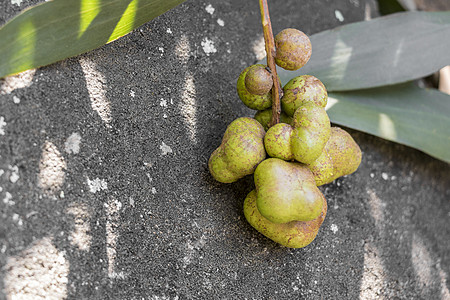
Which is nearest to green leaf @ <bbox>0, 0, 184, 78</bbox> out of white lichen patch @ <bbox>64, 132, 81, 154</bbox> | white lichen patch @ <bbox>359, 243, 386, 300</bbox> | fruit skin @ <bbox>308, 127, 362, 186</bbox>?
white lichen patch @ <bbox>64, 132, 81, 154</bbox>

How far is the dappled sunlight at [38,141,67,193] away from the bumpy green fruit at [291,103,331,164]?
1.04 feet

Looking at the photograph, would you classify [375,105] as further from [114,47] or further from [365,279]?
[114,47]

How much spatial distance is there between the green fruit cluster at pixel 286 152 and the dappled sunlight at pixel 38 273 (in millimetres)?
249

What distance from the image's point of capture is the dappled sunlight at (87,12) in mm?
626

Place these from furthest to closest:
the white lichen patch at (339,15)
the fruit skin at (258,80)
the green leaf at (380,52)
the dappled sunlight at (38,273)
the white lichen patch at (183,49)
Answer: the white lichen patch at (339,15) < the green leaf at (380,52) < the white lichen patch at (183,49) < the fruit skin at (258,80) < the dappled sunlight at (38,273)

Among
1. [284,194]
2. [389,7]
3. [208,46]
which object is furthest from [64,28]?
[389,7]

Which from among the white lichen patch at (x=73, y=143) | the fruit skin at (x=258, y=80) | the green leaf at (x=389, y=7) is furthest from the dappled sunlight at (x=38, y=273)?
the green leaf at (x=389, y=7)

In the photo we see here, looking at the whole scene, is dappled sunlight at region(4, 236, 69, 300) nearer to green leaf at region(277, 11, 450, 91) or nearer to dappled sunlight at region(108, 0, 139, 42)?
dappled sunlight at region(108, 0, 139, 42)

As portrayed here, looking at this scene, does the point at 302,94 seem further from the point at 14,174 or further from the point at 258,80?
the point at 14,174

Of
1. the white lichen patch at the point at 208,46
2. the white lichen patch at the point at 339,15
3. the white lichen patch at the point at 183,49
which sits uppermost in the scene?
the white lichen patch at the point at 183,49

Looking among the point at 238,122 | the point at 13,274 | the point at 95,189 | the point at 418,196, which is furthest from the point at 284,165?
the point at 418,196

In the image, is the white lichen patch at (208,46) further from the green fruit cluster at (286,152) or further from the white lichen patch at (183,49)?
the green fruit cluster at (286,152)

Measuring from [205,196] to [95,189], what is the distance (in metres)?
0.17

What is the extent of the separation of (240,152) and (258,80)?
0.35 feet
